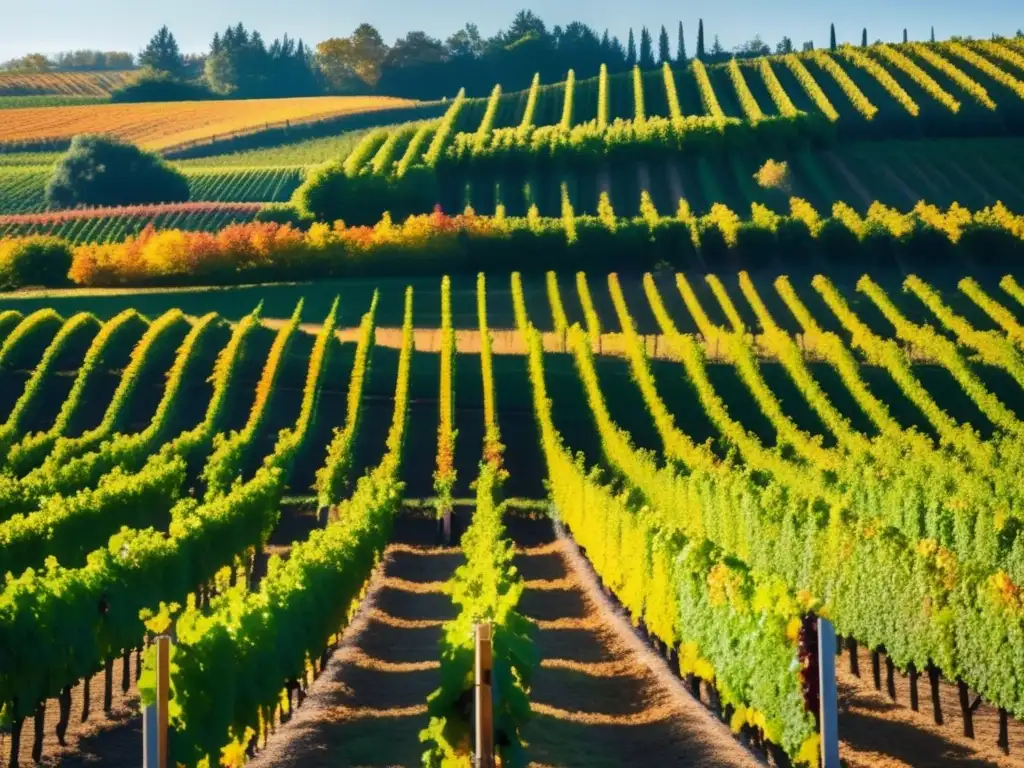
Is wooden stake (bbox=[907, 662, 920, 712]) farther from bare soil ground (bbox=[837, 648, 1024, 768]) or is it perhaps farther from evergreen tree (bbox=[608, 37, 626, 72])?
evergreen tree (bbox=[608, 37, 626, 72])

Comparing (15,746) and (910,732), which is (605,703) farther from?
(15,746)

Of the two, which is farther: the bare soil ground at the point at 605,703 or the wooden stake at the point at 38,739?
the wooden stake at the point at 38,739

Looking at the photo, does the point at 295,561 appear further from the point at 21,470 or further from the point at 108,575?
the point at 21,470

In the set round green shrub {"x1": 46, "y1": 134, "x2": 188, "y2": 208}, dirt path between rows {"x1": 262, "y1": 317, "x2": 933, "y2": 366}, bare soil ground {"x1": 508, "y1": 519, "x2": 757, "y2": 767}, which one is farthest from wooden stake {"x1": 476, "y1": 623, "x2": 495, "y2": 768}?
round green shrub {"x1": 46, "y1": 134, "x2": 188, "y2": 208}

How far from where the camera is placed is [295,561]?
Answer: 96.3 feet

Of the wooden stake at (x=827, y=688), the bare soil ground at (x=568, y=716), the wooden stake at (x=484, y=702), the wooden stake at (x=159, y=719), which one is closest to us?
the wooden stake at (x=159, y=719)

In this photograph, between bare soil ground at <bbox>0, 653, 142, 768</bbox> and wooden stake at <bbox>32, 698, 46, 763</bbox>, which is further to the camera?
bare soil ground at <bbox>0, 653, 142, 768</bbox>

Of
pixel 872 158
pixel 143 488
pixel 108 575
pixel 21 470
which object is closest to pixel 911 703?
pixel 108 575

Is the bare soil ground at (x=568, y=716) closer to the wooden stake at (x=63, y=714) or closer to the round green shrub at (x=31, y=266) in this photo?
the wooden stake at (x=63, y=714)

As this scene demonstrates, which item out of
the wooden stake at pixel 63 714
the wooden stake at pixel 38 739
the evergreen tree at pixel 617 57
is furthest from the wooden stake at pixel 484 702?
the evergreen tree at pixel 617 57

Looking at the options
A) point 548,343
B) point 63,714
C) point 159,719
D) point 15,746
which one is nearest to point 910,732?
point 159,719

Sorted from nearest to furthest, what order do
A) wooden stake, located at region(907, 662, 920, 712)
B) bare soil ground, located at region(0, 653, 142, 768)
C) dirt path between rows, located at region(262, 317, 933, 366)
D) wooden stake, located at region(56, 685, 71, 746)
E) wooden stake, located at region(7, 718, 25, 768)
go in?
wooden stake, located at region(7, 718, 25, 768)
bare soil ground, located at region(0, 653, 142, 768)
wooden stake, located at region(56, 685, 71, 746)
wooden stake, located at region(907, 662, 920, 712)
dirt path between rows, located at region(262, 317, 933, 366)

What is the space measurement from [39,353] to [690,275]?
108ft

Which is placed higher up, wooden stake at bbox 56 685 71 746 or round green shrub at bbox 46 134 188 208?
round green shrub at bbox 46 134 188 208
